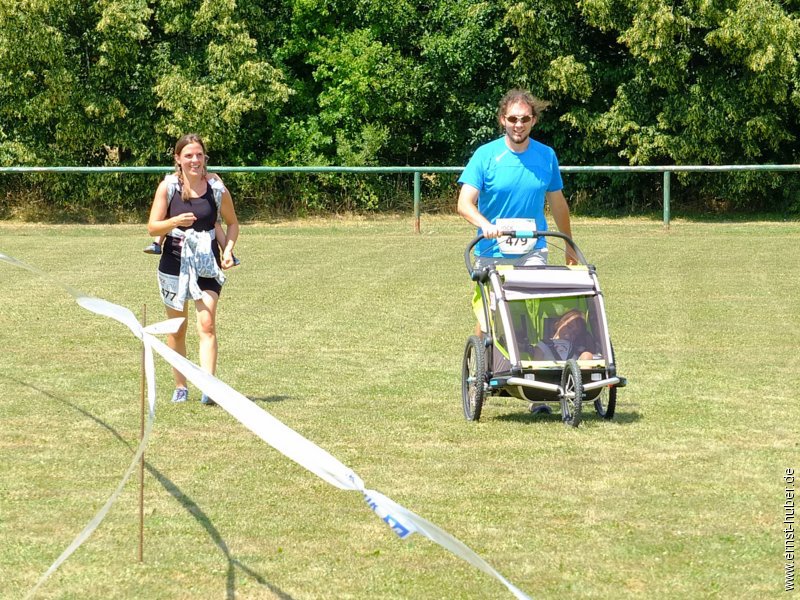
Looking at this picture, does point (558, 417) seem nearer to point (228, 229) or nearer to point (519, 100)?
point (519, 100)

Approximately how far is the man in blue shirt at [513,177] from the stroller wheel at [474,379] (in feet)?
2.16

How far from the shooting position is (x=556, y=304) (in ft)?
26.9

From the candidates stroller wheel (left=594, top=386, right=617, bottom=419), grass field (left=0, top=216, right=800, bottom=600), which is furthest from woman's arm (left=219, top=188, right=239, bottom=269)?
stroller wheel (left=594, top=386, right=617, bottom=419)

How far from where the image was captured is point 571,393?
7.95 m

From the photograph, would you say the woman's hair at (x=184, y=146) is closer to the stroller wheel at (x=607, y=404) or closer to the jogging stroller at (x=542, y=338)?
the jogging stroller at (x=542, y=338)

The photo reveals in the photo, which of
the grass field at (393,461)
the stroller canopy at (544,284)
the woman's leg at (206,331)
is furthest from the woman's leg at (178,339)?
the stroller canopy at (544,284)

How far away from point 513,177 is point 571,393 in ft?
4.87

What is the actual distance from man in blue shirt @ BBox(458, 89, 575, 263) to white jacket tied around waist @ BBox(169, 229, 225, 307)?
169 cm

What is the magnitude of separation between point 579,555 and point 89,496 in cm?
242

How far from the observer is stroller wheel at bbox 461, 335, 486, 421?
819cm

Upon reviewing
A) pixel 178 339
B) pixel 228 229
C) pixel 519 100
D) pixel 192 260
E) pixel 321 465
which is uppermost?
pixel 519 100

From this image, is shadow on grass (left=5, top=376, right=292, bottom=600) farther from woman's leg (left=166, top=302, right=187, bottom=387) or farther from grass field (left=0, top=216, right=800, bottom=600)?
woman's leg (left=166, top=302, right=187, bottom=387)

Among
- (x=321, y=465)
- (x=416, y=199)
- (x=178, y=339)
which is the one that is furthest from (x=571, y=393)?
(x=416, y=199)

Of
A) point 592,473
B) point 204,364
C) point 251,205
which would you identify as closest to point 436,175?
Answer: point 251,205
